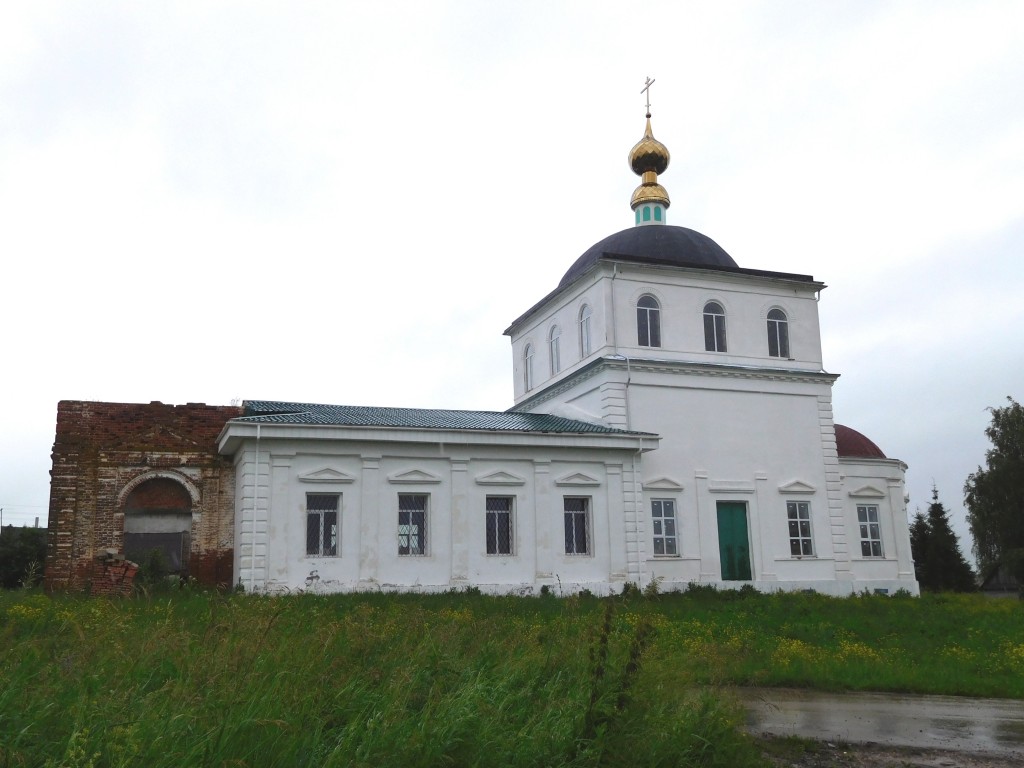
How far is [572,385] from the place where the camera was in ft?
79.8

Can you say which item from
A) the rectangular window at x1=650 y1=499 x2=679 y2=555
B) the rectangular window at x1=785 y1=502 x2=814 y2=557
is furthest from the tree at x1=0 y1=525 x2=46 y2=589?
the rectangular window at x1=785 y1=502 x2=814 y2=557

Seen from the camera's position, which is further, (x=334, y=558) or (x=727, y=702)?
(x=334, y=558)

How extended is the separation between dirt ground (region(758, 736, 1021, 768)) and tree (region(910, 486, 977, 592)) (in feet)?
93.7

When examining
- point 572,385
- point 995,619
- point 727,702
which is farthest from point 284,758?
point 572,385

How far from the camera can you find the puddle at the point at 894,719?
24.1ft

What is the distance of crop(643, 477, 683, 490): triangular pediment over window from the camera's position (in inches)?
859

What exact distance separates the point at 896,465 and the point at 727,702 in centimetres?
2178

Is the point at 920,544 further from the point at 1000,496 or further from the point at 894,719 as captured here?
the point at 894,719

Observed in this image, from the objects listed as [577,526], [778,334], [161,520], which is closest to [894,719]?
[577,526]

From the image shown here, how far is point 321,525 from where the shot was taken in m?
18.8

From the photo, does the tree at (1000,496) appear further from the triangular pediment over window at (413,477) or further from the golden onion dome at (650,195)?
the triangular pediment over window at (413,477)

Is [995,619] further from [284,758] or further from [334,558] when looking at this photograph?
[284,758]

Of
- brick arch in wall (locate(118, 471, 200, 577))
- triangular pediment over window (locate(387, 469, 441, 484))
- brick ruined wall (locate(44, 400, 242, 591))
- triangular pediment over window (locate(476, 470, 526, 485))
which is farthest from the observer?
triangular pediment over window (locate(476, 470, 526, 485))

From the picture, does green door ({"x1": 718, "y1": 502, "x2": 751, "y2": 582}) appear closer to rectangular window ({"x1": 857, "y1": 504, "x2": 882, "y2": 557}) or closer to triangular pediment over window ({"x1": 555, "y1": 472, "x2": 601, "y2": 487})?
triangular pediment over window ({"x1": 555, "y1": 472, "x2": 601, "y2": 487})
